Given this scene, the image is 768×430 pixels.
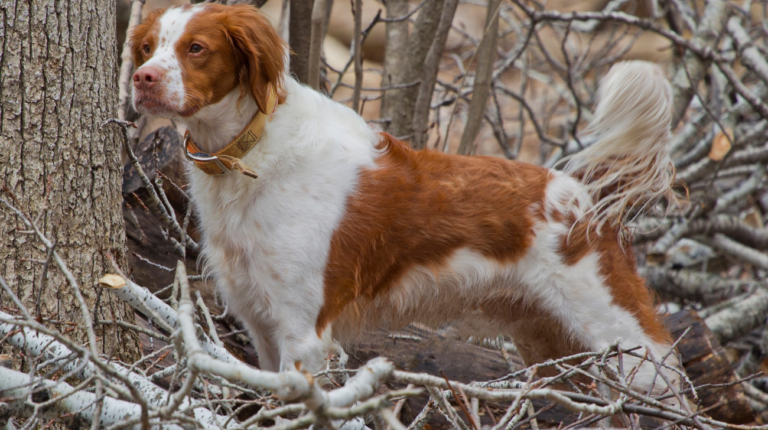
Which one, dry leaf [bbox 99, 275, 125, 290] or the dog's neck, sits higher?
the dog's neck

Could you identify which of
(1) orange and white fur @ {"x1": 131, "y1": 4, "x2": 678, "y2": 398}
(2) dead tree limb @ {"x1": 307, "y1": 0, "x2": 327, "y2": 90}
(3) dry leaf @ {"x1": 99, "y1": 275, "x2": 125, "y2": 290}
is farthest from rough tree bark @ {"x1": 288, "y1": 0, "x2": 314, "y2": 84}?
(3) dry leaf @ {"x1": 99, "y1": 275, "x2": 125, "y2": 290}

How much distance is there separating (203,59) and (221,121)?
251 mm

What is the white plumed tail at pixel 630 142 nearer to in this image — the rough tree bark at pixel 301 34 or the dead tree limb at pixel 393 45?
the rough tree bark at pixel 301 34

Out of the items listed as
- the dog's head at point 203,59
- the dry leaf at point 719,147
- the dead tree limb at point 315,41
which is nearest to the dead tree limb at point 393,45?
the dead tree limb at point 315,41

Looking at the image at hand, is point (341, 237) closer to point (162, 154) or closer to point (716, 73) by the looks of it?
point (162, 154)

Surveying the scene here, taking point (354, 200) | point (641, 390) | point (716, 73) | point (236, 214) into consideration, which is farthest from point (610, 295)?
point (716, 73)

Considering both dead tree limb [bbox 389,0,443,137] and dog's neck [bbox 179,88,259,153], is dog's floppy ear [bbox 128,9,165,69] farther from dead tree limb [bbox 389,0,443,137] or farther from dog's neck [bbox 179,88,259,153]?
dead tree limb [bbox 389,0,443,137]

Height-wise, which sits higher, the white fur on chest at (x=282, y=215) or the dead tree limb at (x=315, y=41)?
the dead tree limb at (x=315, y=41)

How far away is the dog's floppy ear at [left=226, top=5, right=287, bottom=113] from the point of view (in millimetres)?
2352

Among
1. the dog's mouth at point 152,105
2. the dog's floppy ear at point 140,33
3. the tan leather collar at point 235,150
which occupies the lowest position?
the tan leather collar at point 235,150

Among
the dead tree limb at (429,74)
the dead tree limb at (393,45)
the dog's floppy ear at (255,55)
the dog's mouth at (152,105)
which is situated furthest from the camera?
the dead tree limb at (393,45)

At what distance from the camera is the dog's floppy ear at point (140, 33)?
2.47 meters

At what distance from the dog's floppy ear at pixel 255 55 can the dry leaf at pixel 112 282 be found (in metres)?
0.87

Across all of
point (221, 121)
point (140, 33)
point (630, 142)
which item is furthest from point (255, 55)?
point (630, 142)
